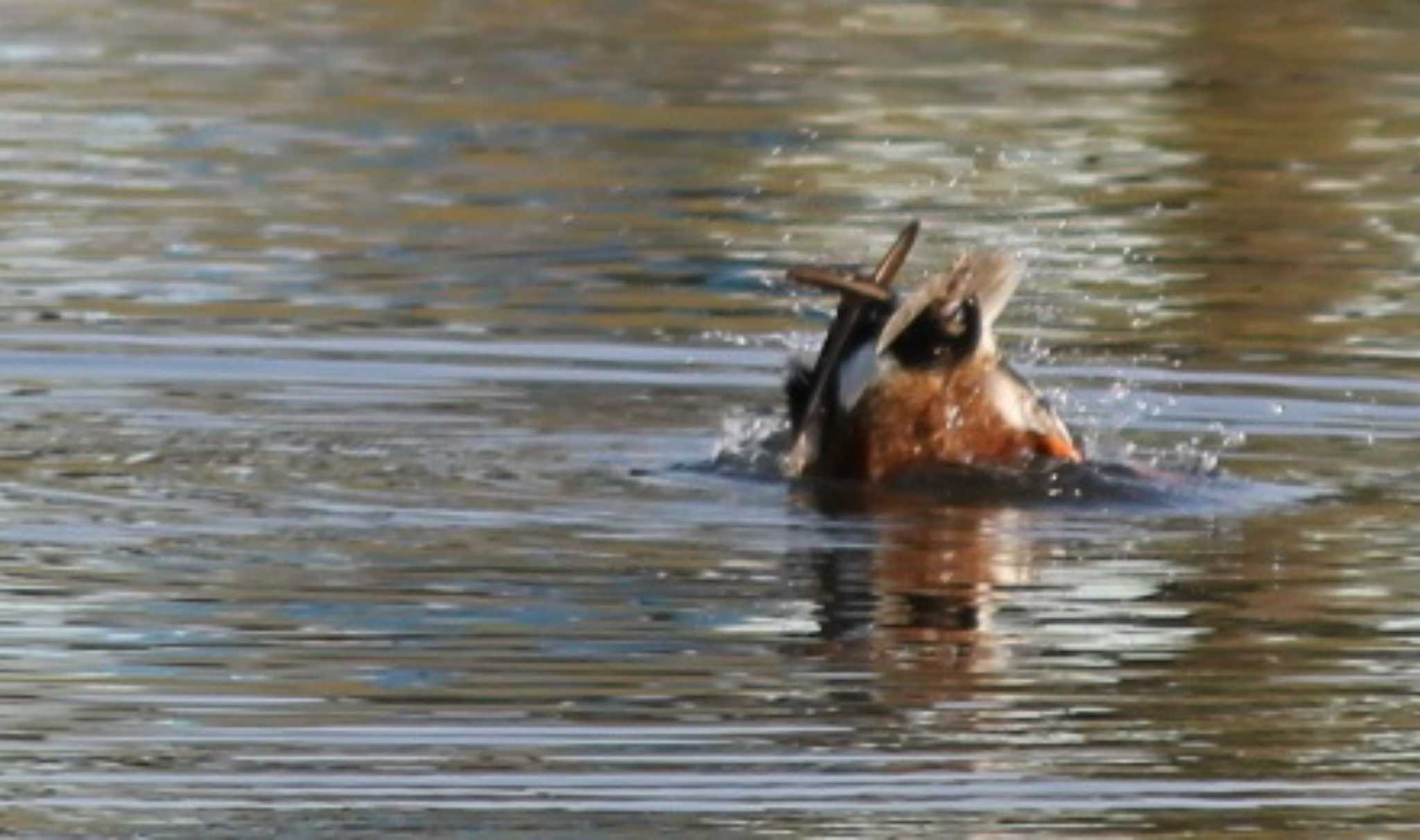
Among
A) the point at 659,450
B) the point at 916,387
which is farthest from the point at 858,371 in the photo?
the point at 659,450

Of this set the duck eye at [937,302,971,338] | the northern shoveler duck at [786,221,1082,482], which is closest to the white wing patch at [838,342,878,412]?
the northern shoveler duck at [786,221,1082,482]

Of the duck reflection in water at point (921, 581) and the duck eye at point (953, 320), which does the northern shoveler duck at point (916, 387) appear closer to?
the duck eye at point (953, 320)

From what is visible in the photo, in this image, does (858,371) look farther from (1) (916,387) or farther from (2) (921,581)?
(2) (921,581)

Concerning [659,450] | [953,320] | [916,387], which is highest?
[953,320]

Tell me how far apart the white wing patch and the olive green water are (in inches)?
9.8

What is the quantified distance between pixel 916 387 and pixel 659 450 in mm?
856

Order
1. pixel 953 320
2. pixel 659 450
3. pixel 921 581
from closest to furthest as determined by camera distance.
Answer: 1. pixel 921 581
2. pixel 953 320
3. pixel 659 450

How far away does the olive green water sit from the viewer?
260 inches

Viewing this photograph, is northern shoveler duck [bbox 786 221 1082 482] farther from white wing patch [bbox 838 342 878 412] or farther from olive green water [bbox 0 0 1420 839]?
olive green water [bbox 0 0 1420 839]

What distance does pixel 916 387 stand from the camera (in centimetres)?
926

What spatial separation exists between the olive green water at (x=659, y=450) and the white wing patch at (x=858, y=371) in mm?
250

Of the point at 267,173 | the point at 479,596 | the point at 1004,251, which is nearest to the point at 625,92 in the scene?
the point at 267,173

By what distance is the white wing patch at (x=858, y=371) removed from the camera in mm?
9195

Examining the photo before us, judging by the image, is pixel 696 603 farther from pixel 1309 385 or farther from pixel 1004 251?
pixel 1309 385
